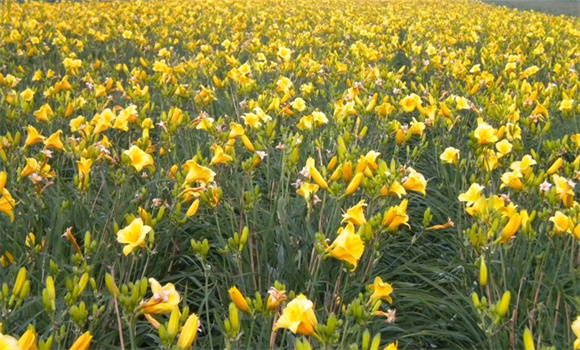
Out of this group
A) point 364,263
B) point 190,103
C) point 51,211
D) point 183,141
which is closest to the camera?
point 364,263

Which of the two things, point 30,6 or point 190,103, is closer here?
point 190,103

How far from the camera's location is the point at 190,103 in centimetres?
498

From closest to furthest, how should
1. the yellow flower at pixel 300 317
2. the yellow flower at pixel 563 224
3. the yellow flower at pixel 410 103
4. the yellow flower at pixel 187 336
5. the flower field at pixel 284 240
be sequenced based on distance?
the yellow flower at pixel 187 336, the yellow flower at pixel 300 317, the flower field at pixel 284 240, the yellow flower at pixel 563 224, the yellow flower at pixel 410 103

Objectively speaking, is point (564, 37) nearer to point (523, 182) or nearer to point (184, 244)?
point (523, 182)

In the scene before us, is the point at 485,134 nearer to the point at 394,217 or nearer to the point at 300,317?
the point at 394,217

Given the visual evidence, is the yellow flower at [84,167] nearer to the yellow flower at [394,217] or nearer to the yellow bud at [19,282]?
the yellow bud at [19,282]

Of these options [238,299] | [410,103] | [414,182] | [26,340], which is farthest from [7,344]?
[410,103]

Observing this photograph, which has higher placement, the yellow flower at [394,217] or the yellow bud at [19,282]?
the yellow flower at [394,217]

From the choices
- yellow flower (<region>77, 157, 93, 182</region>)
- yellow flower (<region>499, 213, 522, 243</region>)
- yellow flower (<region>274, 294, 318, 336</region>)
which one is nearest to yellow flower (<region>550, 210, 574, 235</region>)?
yellow flower (<region>499, 213, 522, 243</region>)

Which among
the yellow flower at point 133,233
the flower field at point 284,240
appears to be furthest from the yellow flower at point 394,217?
the yellow flower at point 133,233

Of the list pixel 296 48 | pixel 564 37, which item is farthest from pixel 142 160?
pixel 564 37

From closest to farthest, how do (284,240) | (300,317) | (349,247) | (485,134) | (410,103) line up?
(300,317)
(349,247)
(284,240)
(485,134)
(410,103)

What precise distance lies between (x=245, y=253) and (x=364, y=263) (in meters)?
0.48

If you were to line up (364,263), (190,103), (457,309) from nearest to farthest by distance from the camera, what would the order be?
(457,309) < (364,263) < (190,103)
